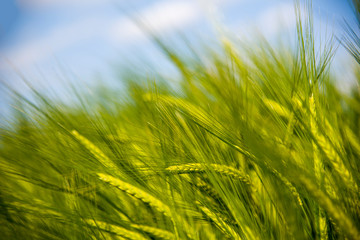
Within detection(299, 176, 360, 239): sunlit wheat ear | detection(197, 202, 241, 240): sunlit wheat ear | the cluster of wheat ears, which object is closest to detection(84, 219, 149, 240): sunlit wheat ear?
the cluster of wheat ears

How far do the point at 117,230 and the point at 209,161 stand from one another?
0.65 ft

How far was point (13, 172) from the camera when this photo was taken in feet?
1.59

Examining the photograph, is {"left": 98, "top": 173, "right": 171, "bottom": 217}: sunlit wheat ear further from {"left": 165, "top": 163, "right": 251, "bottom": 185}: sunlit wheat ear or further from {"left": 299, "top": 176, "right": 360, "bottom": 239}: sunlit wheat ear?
{"left": 299, "top": 176, "right": 360, "bottom": 239}: sunlit wheat ear

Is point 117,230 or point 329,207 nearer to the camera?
point 329,207

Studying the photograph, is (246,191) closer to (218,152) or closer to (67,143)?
(218,152)

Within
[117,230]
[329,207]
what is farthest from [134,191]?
[329,207]

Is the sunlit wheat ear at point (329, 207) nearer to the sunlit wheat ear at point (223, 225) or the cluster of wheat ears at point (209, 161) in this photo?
the cluster of wheat ears at point (209, 161)

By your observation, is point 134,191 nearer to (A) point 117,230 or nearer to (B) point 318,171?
(A) point 117,230

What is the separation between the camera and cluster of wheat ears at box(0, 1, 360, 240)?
1.18 ft

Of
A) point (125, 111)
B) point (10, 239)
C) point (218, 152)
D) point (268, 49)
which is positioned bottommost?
point (10, 239)

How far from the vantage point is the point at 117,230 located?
403 millimetres

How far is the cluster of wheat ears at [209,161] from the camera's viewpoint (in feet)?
1.18

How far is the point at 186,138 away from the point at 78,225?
9.8 inches

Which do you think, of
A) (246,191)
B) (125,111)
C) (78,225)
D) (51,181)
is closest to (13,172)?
(51,181)
